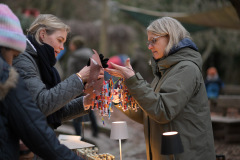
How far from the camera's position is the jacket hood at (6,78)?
1.49 m

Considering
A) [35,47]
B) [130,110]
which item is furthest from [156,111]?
[35,47]

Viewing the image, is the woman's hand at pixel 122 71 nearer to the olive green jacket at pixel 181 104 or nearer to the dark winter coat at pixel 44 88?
the olive green jacket at pixel 181 104

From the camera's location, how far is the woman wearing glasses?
2299mm

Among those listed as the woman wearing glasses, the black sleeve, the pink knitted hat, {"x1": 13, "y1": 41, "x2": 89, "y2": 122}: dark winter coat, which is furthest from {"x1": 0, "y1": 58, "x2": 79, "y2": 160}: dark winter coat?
the woman wearing glasses

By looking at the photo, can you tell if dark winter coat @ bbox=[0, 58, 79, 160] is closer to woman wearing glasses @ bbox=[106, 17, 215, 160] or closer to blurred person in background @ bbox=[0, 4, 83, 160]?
blurred person in background @ bbox=[0, 4, 83, 160]

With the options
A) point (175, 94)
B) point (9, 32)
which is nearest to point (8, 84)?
point (9, 32)

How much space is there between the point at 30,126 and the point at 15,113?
0.33 ft

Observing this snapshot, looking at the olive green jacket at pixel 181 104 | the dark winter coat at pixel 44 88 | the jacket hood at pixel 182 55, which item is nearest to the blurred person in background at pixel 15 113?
the dark winter coat at pixel 44 88

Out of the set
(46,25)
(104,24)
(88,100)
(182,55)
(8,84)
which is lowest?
(104,24)

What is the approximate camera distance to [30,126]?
1.58m

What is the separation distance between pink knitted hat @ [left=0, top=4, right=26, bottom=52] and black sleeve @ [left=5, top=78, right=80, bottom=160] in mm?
193

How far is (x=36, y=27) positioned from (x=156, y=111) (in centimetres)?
109

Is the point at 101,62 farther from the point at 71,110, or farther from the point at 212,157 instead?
the point at 212,157

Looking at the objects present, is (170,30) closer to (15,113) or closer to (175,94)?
(175,94)
